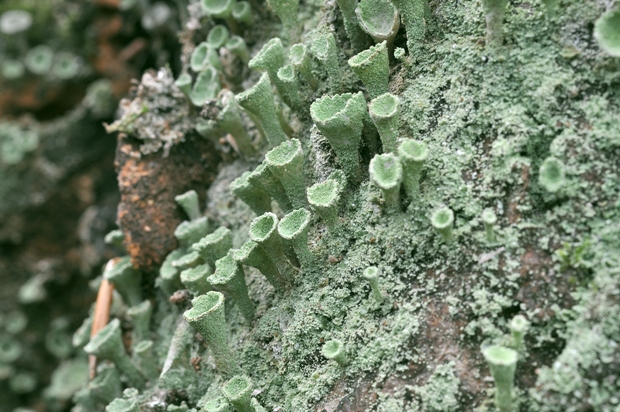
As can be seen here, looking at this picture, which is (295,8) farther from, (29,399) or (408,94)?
(29,399)

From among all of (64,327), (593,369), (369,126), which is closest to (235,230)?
(369,126)

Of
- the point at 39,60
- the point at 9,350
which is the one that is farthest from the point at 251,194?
the point at 9,350

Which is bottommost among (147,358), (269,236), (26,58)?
(147,358)

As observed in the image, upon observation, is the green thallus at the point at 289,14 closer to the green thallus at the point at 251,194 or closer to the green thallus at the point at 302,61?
the green thallus at the point at 302,61

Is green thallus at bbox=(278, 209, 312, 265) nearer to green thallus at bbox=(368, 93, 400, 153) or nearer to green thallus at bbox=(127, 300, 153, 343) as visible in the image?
green thallus at bbox=(368, 93, 400, 153)

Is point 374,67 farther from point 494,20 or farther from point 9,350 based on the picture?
point 9,350


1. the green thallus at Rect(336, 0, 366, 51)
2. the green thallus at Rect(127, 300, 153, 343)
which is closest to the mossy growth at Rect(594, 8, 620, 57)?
the green thallus at Rect(336, 0, 366, 51)
